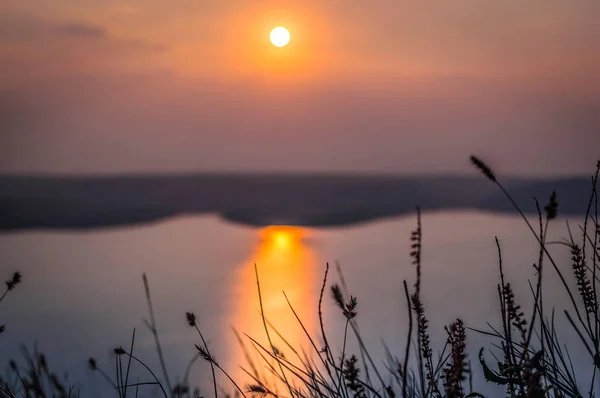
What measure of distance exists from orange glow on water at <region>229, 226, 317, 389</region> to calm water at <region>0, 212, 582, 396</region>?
3cm

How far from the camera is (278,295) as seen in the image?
7.65 meters

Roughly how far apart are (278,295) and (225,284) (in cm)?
137

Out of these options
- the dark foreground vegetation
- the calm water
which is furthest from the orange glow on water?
the dark foreground vegetation

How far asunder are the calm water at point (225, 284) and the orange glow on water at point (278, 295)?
3 cm

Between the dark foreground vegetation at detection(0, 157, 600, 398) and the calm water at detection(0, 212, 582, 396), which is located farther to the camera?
the calm water at detection(0, 212, 582, 396)

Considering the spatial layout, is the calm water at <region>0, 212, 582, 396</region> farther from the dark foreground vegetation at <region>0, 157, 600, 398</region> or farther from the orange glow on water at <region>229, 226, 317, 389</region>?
the dark foreground vegetation at <region>0, 157, 600, 398</region>

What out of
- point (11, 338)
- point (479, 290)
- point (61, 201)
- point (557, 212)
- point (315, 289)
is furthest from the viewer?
point (61, 201)

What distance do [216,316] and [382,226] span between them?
7278mm

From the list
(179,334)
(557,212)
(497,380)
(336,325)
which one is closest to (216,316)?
(179,334)

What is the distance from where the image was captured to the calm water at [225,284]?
571cm

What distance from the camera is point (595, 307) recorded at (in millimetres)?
1625

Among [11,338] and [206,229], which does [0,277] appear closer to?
[11,338]

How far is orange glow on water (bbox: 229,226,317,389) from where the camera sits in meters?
5.32

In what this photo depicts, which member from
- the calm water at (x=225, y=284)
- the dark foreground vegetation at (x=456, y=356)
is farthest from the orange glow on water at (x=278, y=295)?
the dark foreground vegetation at (x=456, y=356)
